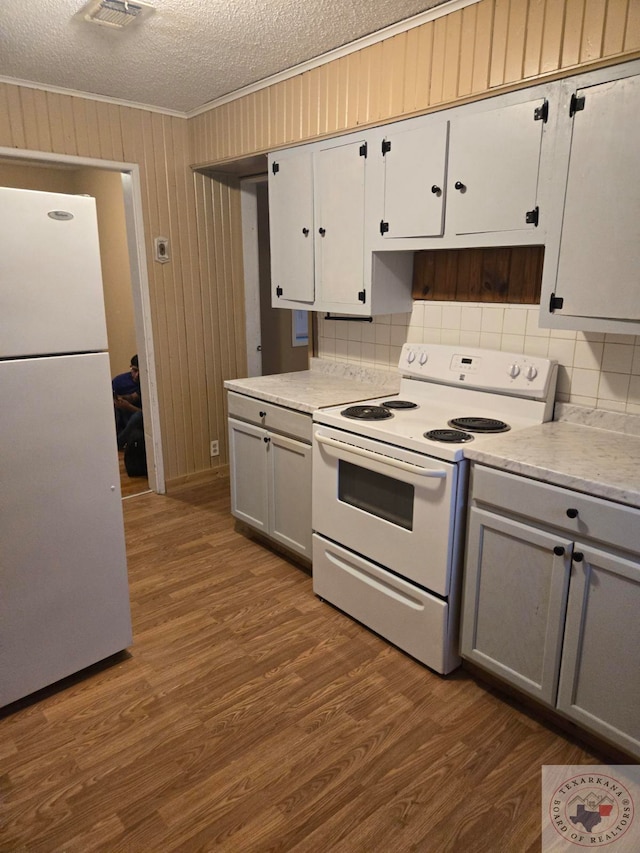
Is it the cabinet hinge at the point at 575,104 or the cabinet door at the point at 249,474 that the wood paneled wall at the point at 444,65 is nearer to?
the cabinet hinge at the point at 575,104

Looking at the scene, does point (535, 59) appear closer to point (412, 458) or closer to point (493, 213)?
point (493, 213)

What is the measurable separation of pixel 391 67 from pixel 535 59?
73 centimetres

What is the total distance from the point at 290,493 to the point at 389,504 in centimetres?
77

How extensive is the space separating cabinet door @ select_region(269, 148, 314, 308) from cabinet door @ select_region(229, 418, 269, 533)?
2.54 ft

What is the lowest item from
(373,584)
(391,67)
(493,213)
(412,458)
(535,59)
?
(373,584)

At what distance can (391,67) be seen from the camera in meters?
2.52

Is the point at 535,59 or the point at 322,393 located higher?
the point at 535,59

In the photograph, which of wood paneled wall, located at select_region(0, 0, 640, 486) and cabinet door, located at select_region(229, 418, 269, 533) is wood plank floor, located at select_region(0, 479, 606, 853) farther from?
wood paneled wall, located at select_region(0, 0, 640, 486)

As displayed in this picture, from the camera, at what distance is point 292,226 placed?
10.4ft

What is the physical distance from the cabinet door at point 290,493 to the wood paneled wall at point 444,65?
1569 millimetres

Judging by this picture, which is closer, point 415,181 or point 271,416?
point 415,181

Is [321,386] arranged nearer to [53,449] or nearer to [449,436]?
[449,436]

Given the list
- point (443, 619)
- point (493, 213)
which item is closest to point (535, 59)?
point (493, 213)

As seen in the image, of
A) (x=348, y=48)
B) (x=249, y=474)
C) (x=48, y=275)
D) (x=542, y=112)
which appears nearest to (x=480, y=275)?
(x=542, y=112)
